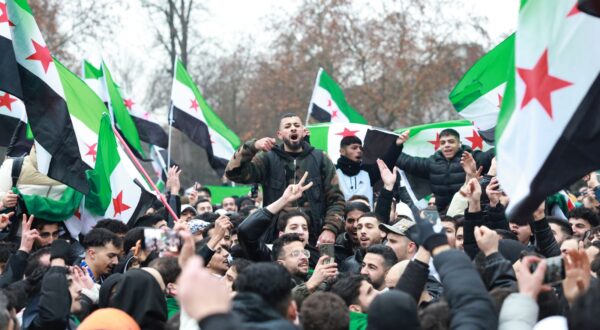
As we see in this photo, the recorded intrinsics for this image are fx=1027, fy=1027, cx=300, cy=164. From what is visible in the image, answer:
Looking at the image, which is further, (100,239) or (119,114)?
(119,114)

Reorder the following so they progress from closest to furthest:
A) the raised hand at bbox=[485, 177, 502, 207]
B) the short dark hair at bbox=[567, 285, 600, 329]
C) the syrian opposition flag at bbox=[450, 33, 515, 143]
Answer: the short dark hair at bbox=[567, 285, 600, 329]
the raised hand at bbox=[485, 177, 502, 207]
the syrian opposition flag at bbox=[450, 33, 515, 143]

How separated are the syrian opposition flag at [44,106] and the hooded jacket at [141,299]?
354 cm

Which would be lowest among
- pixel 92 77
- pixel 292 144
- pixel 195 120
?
pixel 292 144

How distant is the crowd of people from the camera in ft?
16.1

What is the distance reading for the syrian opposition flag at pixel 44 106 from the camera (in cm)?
943

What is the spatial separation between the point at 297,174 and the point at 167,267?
9.38 ft

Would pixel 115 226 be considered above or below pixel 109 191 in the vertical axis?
below

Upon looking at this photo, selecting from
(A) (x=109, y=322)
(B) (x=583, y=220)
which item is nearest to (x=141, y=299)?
(A) (x=109, y=322)

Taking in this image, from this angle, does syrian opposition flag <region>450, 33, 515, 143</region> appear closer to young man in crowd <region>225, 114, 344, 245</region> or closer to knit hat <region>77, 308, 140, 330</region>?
young man in crowd <region>225, 114, 344, 245</region>

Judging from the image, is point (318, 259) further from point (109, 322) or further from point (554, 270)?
point (554, 270)

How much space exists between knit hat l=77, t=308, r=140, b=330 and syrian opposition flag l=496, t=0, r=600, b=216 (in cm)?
222

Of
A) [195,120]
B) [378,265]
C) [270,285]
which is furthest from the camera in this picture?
[195,120]

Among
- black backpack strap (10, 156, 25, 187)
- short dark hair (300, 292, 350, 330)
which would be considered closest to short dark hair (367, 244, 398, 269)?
short dark hair (300, 292, 350, 330)

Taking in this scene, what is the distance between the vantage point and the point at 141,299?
6.13 m
